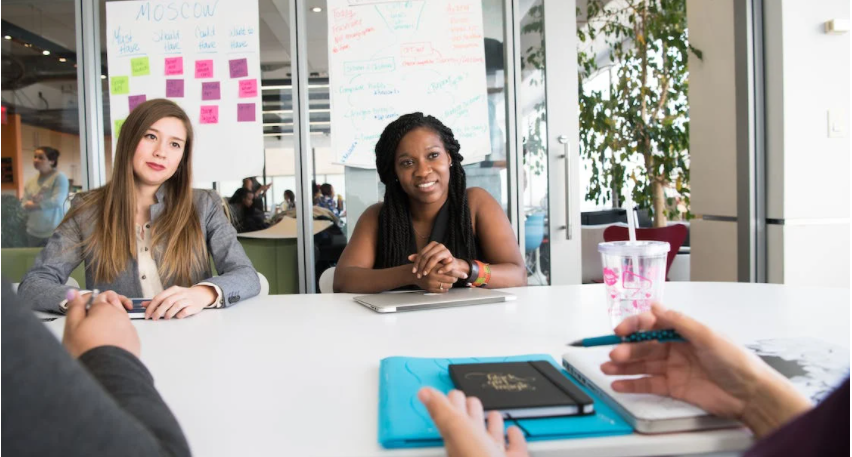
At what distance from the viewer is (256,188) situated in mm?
3283

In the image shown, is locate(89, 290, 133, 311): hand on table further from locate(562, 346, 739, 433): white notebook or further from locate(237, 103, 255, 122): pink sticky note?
locate(237, 103, 255, 122): pink sticky note

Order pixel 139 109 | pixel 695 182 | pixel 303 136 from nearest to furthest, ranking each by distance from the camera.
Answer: pixel 139 109, pixel 303 136, pixel 695 182

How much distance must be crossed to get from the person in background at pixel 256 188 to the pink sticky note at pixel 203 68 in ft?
1.99

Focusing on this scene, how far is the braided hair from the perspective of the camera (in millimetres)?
2068

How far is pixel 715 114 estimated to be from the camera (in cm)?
388

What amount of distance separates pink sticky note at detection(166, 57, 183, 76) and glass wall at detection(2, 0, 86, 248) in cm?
56

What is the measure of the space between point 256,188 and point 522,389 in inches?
110

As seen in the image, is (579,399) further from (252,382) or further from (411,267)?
(411,267)

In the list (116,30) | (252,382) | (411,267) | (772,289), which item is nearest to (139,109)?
(411,267)

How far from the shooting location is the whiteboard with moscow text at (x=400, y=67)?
317 centimetres

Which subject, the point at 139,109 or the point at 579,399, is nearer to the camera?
the point at 579,399

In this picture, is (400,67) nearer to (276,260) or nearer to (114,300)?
(276,260)

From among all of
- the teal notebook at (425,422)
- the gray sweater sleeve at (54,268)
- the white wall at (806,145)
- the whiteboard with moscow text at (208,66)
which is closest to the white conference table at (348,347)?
the teal notebook at (425,422)

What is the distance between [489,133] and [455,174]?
106 centimetres
